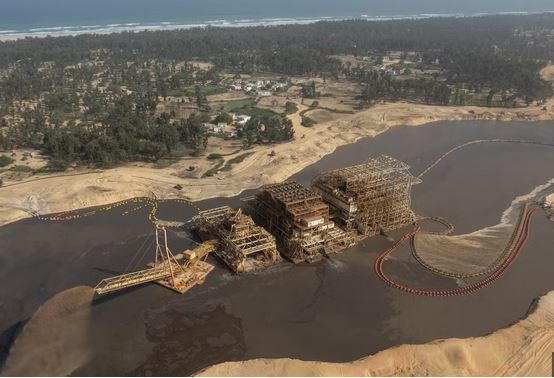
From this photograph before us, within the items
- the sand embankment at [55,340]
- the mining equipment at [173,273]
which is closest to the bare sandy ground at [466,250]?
the mining equipment at [173,273]

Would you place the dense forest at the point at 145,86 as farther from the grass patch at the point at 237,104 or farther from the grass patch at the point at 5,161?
the grass patch at the point at 5,161

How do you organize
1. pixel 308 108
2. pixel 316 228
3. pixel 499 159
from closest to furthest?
pixel 316 228 < pixel 499 159 < pixel 308 108

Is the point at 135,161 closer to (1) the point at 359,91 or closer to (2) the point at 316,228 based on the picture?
(2) the point at 316,228

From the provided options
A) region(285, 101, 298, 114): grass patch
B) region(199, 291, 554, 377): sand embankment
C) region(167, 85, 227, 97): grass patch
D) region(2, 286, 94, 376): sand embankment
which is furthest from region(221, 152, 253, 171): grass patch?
region(167, 85, 227, 97): grass patch

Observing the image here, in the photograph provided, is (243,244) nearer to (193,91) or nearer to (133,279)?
(133,279)

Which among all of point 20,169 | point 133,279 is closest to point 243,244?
point 133,279

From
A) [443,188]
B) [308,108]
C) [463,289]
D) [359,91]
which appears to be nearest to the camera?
[463,289]

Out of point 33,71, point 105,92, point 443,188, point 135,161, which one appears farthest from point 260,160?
point 33,71

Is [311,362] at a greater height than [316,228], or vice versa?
[316,228]
